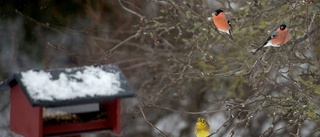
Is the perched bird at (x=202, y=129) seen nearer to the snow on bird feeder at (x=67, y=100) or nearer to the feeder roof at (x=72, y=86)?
the snow on bird feeder at (x=67, y=100)

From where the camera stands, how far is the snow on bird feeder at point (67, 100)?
3420 mm

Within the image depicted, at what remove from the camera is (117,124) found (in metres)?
3.69

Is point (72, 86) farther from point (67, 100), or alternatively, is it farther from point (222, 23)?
point (222, 23)

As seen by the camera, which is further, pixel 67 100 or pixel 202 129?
pixel 202 129

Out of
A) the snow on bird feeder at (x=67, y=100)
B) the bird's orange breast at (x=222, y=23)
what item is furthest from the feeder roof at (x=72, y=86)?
the bird's orange breast at (x=222, y=23)

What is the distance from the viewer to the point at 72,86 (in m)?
3.48

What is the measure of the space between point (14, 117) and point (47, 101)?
1.80 ft

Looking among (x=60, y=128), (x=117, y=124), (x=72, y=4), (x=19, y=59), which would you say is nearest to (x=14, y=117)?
(x=60, y=128)

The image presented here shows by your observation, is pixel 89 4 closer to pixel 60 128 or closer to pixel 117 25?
pixel 117 25

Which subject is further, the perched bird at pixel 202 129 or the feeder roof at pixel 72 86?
the perched bird at pixel 202 129

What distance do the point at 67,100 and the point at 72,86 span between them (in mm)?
118

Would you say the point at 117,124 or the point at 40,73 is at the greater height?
the point at 40,73

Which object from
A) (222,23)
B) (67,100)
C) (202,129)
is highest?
(222,23)

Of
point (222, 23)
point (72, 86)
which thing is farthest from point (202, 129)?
point (72, 86)
